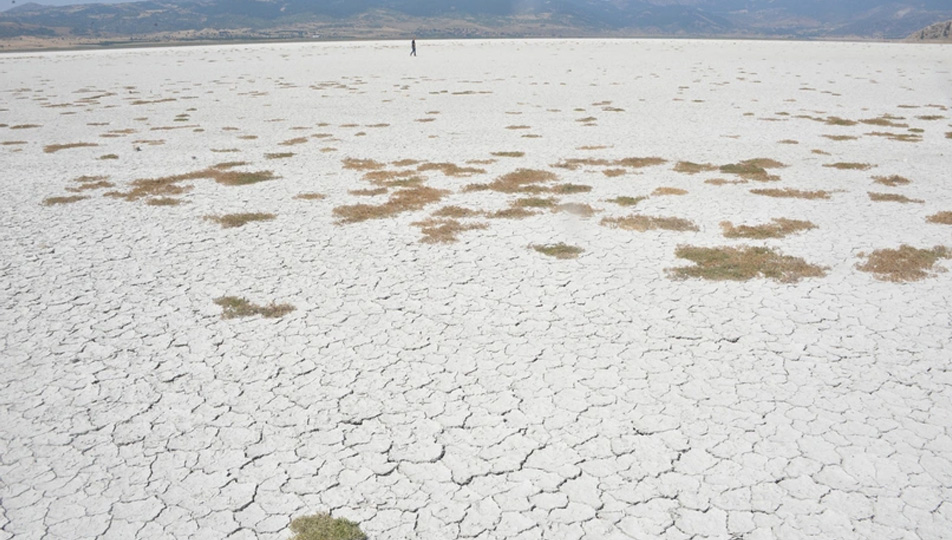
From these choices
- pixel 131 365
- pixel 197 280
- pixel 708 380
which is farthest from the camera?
pixel 197 280

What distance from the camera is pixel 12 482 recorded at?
22.7 ft

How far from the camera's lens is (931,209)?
54.4 feet

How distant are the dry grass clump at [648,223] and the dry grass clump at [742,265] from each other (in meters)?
1.60

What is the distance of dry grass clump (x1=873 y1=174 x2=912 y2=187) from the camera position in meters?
19.3

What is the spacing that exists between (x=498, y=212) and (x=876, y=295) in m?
8.81

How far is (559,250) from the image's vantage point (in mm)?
13883

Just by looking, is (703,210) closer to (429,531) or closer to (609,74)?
(429,531)

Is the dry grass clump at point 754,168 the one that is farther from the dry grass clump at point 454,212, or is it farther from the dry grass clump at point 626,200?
the dry grass clump at point 454,212

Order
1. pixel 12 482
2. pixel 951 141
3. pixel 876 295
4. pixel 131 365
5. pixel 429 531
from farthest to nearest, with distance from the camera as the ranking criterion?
1. pixel 951 141
2. pixel 876 295
3. pixel 131 365
4. pixel 12 482
5. pixel 429 531

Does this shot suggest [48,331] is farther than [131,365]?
Yes

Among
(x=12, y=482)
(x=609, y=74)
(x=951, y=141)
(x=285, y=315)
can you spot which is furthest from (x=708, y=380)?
(x=609, y=74)

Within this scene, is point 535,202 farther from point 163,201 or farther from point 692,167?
point 163,201

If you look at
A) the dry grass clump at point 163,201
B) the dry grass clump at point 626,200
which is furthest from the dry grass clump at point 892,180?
the dry grass clump at point 163,201

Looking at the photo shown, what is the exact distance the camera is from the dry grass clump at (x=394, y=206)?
1669 centimetres
